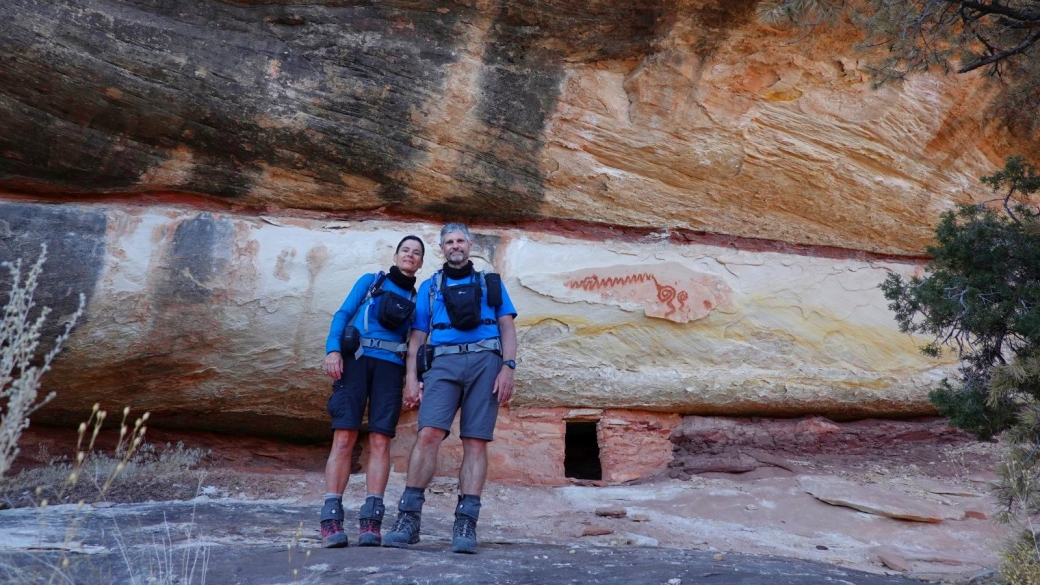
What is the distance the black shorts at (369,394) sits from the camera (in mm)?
4836

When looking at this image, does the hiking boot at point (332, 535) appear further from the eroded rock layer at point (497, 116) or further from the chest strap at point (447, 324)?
the eroded rock layer at point (497, 116)

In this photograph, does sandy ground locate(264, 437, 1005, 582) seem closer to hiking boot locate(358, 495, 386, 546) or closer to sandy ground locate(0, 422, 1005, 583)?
sandy ground locate(0, 422, 1005, 583)

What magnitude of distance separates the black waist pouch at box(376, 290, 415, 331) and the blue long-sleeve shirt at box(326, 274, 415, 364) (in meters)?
0.04

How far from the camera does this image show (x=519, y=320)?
734 cm

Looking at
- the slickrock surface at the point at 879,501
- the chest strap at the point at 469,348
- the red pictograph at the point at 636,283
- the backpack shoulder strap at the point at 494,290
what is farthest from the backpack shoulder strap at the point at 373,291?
the slickrock surface at the point at 879,501

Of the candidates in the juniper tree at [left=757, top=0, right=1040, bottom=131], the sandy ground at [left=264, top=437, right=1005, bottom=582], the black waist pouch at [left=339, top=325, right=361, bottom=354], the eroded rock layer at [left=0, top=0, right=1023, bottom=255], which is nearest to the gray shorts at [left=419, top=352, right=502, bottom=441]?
the black waist pouch at [left=339, top=325, right=361, bottom=354]

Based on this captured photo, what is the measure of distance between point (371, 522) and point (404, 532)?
0.57ft

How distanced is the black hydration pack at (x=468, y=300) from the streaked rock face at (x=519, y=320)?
2.35m

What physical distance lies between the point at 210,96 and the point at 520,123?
2.37 m

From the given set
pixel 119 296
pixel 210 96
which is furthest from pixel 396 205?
pixel 119 296

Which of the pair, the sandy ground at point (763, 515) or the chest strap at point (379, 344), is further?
the sandy ground at point (763, 515)

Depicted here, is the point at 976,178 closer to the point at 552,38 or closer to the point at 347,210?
the point at 552,38

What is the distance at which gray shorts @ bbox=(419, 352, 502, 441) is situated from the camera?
4.78 m

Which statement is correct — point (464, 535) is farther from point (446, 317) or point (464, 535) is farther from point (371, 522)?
point (446, 317)
